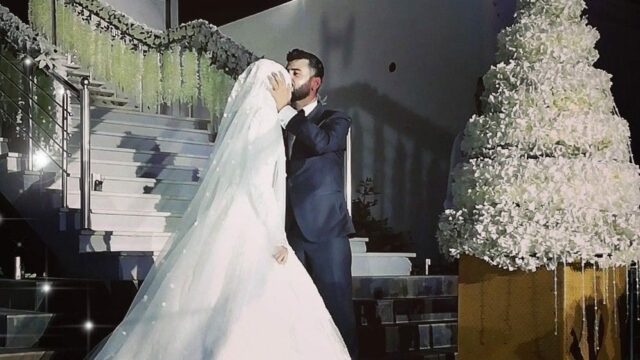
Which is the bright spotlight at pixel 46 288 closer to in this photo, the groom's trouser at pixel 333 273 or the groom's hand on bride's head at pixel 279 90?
the groom's trouser at pixel 333 273

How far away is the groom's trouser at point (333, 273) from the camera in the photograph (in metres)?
4.18

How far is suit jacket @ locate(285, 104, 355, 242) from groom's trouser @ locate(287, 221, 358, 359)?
0.05 m

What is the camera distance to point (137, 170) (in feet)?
24.9

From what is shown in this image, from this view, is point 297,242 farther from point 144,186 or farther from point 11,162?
point 11,162

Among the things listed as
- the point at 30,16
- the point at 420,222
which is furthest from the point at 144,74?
the point at 420,222

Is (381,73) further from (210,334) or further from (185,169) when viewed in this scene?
(210,334)

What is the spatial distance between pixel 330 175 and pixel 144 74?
20.7ft

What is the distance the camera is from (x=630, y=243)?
172 inches

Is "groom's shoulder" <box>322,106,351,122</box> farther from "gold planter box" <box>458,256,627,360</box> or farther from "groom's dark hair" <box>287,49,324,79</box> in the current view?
"gold planter box" <box>458,256,627,360</box>

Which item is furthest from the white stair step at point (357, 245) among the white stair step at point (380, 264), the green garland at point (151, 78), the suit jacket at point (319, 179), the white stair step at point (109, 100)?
the white stair step at point (109, 100)

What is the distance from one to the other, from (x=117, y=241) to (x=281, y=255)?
7.88 ft

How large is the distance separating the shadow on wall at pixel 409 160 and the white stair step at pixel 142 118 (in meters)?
1.83

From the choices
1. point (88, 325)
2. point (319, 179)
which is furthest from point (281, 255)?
point (88, 325)

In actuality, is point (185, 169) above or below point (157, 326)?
above
